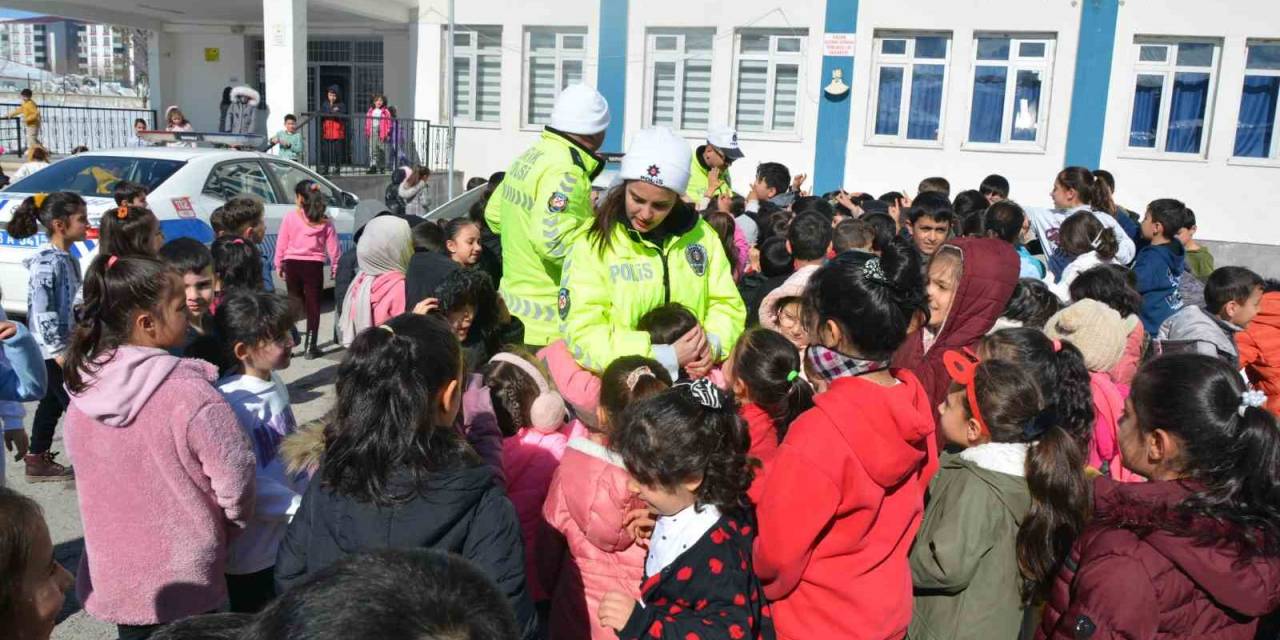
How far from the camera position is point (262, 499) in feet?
9.67

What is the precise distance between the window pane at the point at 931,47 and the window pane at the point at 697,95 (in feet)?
12.3

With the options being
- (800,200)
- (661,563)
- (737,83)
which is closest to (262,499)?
(661,563)

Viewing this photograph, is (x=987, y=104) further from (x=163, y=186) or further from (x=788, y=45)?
(x=163, y=186)

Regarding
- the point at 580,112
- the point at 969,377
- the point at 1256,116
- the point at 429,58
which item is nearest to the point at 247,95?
the point at 429,58

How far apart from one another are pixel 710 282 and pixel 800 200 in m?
4.51

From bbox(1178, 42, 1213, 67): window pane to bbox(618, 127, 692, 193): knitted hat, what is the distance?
15599mm

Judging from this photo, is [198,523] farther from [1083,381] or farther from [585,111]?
[1083,381]

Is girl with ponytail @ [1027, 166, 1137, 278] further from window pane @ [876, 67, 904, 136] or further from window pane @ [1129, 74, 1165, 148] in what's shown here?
window pane @ [1129, 74, 1165, 148]

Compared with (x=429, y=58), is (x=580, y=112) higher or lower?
lower

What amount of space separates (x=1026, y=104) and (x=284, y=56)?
13094 mm

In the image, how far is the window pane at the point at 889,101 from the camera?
53.9ft

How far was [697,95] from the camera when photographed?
17500 mm

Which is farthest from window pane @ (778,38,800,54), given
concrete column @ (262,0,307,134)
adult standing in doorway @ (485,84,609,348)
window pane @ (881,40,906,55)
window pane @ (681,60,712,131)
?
adult standing in doorway @ (485,84,609,348)

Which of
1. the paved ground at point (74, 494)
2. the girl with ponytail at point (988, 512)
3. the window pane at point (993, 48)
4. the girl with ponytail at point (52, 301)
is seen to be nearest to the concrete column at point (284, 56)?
the paved ground at point (74, 494)
